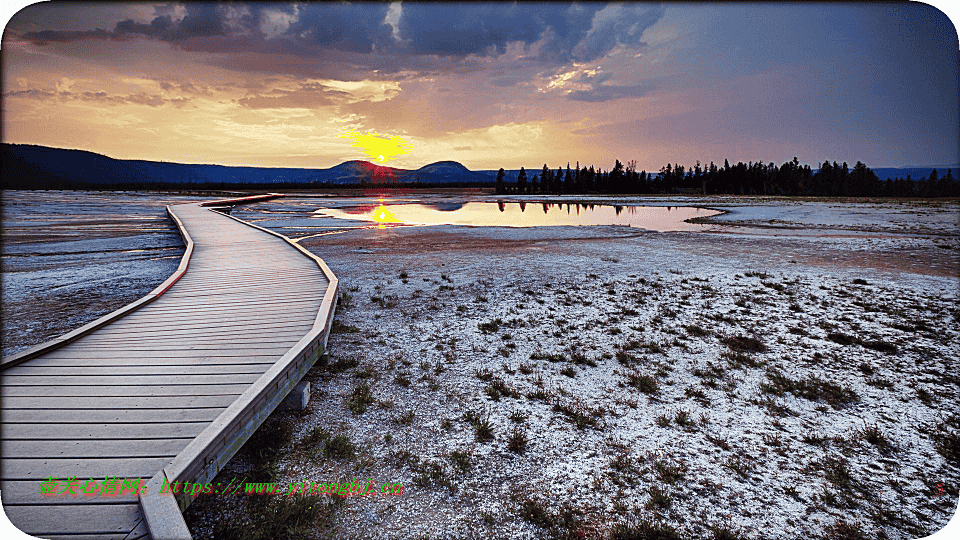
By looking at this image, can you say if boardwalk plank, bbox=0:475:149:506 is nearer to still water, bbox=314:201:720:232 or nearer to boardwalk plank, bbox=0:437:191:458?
boardwalk plank, bbox=0:437:191:458

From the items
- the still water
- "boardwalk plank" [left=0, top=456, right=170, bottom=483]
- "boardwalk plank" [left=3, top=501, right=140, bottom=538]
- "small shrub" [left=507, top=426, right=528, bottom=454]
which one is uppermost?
the still water

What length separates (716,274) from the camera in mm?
12547

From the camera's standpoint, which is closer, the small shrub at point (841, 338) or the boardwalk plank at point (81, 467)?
the boardwalk plank at point (81, 467)

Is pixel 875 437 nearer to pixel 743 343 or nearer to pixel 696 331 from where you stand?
pixel 743 343

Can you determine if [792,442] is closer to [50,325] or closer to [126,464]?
[126,464]

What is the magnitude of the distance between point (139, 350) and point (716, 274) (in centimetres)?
1354

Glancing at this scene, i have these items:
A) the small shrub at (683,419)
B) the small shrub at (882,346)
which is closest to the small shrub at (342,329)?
the small shrub at (683,419)

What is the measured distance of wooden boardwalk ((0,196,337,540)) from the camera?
2771 millimetres

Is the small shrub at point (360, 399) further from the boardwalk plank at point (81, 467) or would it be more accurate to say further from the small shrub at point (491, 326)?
the small shrub at point (491, 326)

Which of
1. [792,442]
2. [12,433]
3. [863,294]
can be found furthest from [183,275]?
[863,294]

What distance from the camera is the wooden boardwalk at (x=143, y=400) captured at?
2.77 meters

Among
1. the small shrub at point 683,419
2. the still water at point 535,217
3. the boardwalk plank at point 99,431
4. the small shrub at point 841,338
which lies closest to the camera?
the boardwalk plank at point 99,431

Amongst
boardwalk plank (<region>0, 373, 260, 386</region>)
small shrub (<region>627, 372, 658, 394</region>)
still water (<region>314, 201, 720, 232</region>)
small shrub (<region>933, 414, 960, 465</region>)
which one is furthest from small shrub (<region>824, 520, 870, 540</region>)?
still water (<region>314, 201, 720, 232</region>)

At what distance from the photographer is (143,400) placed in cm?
395
